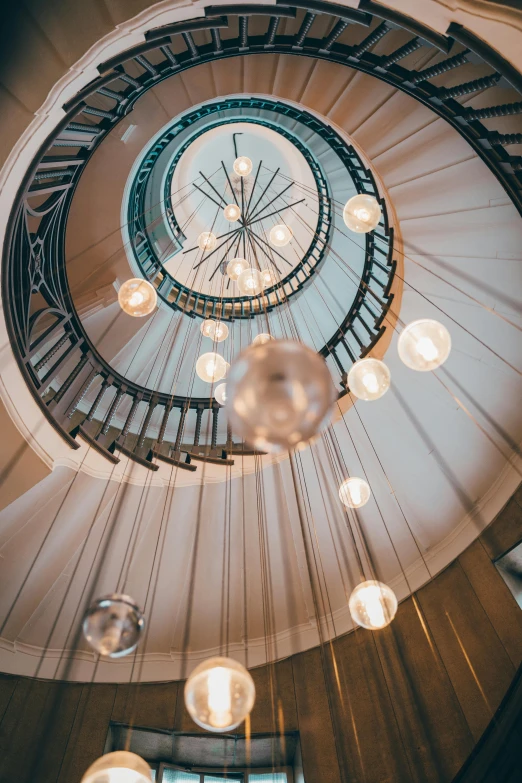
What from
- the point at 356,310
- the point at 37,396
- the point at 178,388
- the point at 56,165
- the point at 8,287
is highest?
the point at 178,388

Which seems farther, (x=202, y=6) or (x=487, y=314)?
(x=487, y=314)

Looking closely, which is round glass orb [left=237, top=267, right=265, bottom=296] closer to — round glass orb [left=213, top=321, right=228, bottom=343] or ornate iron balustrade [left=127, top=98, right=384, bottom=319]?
round glass orb [left=213, top=321, right=228, bottom=343]

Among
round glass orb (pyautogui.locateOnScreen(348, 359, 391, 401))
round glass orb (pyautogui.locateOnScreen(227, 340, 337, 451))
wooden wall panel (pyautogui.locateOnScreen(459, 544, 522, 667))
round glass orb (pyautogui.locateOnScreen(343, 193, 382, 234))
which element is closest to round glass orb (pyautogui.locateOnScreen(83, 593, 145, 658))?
round glass orb (pyautogui.locateOnScreen(227, 340, 337, 451))

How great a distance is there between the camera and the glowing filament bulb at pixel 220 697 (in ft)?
4.92

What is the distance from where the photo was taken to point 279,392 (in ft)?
4.20

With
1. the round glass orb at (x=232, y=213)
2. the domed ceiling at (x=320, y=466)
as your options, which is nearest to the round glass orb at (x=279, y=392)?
the domed ceiling at (x=320, y=466)

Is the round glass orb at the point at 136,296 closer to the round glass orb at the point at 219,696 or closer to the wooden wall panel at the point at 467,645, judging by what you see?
the round glass orb at the point at 219,696

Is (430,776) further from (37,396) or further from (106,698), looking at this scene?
(37,396)

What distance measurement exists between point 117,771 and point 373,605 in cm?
124

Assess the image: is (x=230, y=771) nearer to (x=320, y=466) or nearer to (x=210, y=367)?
(x=320, y=466)

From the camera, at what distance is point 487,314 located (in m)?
4.07

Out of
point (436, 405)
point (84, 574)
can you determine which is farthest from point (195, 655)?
point (436, 405)

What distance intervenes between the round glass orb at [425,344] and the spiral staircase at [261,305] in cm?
95

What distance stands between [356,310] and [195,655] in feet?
13.9
